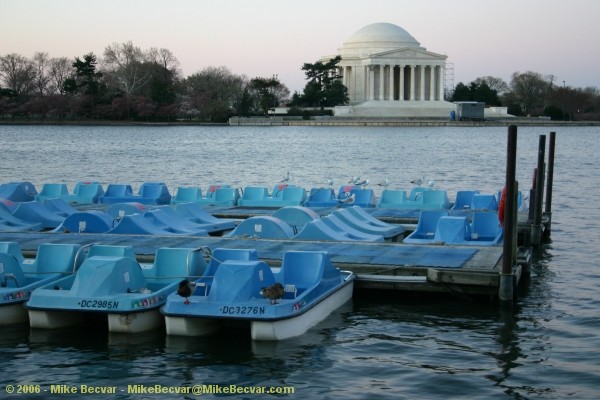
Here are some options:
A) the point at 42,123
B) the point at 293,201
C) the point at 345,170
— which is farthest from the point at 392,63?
the point at 293,201

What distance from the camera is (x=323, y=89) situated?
150 m

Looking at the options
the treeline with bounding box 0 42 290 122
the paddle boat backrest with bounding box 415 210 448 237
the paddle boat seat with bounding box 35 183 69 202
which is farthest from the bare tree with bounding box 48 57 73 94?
the paddle boat backrest with bounding box 415 210 448 237

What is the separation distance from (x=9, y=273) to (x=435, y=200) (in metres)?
15.9

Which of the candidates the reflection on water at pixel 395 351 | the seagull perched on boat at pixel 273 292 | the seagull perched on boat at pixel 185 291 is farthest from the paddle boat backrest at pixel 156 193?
the seagull perched on boat at pixel 273 292

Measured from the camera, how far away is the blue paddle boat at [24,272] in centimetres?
1575

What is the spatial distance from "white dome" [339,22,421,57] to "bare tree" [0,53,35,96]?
2169 inches

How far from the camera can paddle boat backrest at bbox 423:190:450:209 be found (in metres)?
29.0

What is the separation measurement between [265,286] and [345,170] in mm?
46931

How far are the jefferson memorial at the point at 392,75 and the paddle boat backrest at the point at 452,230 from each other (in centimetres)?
13214

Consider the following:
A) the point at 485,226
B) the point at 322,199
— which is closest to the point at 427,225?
the point at 485,226

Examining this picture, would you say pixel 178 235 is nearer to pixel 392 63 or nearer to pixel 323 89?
pixel 323 89

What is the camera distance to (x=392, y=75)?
6383 inches

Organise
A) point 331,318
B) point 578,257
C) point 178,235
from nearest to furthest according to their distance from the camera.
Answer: point 331,318 < point 178,235 < point 578,257

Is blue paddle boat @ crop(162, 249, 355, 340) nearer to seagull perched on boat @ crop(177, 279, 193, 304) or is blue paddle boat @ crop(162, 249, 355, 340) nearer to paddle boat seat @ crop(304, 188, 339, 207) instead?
seagull perched on boat @ crop(177, 279, 193, 304)
